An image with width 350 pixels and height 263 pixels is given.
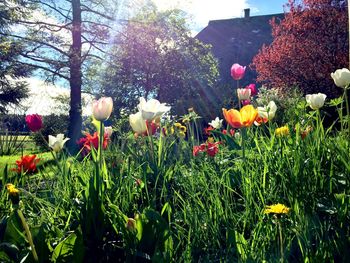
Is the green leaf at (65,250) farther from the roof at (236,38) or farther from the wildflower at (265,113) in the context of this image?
the roof at (236,38)

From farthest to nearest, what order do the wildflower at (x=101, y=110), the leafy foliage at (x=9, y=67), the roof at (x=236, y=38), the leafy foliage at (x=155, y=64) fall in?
the roof at (x=236, y=38) < the leafy foliage at (x=155, y=64) < the leafy foliage at (x=9, y=67) < the wildflower at (x=101, y=110)

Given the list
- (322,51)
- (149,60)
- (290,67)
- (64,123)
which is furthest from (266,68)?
(64,123)

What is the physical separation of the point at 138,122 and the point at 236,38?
2354 cm

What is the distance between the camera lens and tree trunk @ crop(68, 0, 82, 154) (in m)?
14.4

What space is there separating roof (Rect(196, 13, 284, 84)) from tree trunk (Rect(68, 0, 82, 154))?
407 inches

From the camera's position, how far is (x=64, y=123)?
15539 mm

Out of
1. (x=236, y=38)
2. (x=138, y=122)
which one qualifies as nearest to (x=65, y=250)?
(x=138, y=122)

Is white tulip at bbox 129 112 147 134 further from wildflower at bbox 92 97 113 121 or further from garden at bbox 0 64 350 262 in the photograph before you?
wildflower at bbox 92 97 113 121

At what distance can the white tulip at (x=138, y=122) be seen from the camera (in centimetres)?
195

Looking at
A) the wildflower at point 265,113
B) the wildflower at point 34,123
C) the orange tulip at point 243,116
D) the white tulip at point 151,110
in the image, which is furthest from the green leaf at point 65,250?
the wildflower at point 265,113

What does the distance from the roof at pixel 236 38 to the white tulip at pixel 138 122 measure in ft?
70.6

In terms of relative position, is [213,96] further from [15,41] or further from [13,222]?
[13,222]

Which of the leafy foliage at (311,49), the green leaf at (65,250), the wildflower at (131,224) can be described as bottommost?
the green leaf at (65,250)

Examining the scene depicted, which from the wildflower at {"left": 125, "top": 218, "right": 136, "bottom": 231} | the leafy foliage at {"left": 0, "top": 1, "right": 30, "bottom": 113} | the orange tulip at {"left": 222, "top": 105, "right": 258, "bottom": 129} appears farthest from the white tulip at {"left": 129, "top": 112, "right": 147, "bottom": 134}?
the leafy foliage at {"left": 0, "top": 1, "right": 30, "bottom": 113}
